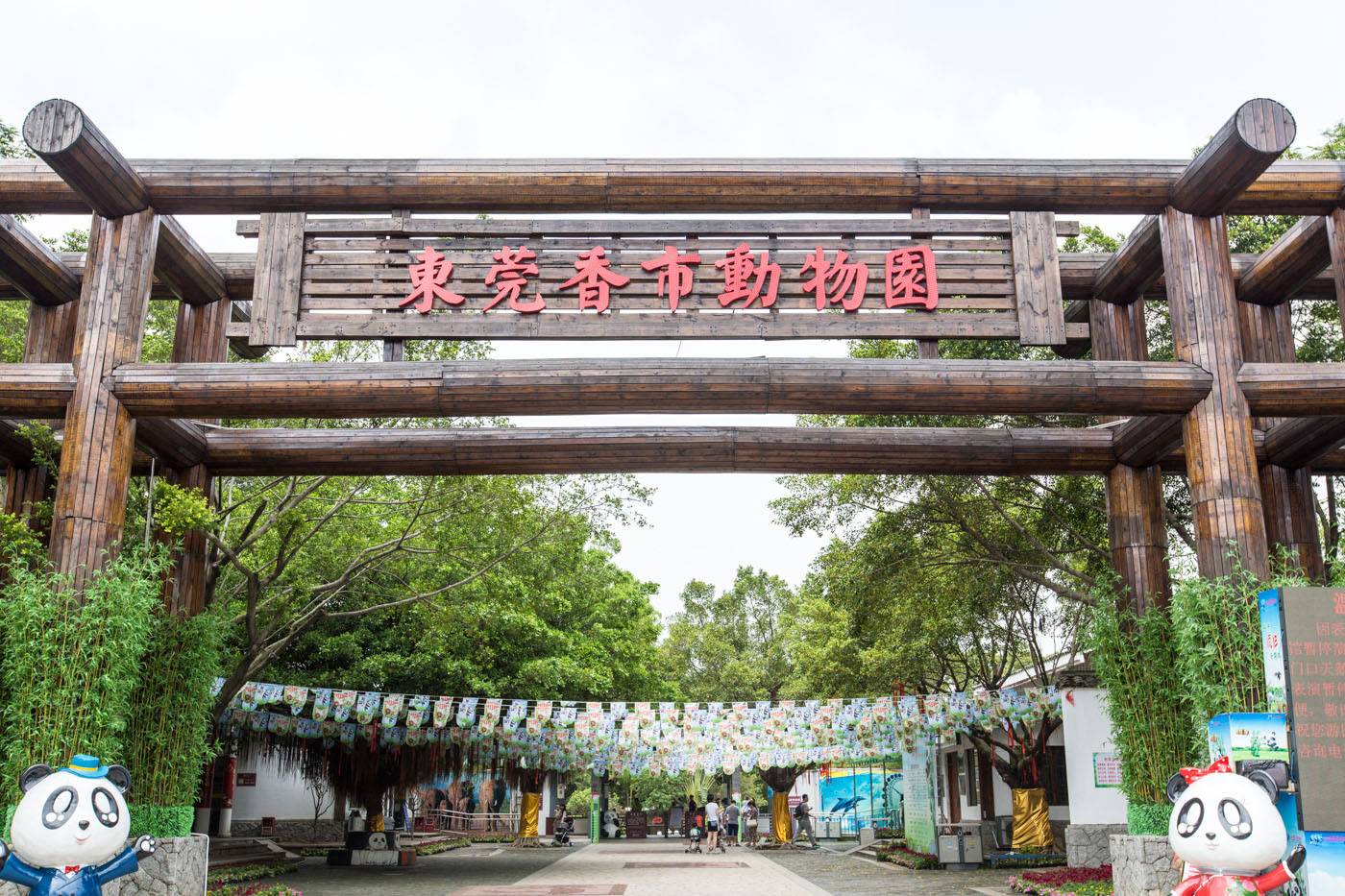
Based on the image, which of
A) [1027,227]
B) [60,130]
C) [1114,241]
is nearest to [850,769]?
[1114,241]

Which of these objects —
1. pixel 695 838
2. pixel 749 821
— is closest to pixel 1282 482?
pixel 695 838

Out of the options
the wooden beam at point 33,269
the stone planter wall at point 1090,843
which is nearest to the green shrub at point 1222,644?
the stone planter wall at point 1090,843

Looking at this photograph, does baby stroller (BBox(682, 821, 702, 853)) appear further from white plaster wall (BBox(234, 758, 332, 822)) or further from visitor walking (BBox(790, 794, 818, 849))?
white plaster wall (BBox(234, 758, 332, 822))

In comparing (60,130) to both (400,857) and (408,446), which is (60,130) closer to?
(408,446)

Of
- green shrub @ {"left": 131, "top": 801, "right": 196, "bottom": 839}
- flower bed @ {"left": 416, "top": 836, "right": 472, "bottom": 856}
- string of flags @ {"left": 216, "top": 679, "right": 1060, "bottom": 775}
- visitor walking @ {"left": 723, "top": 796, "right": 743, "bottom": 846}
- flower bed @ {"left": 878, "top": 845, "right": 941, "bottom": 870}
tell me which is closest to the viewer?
green shrub @ {"left": 131, "top": 801, "right": 196, "bottom": 839}

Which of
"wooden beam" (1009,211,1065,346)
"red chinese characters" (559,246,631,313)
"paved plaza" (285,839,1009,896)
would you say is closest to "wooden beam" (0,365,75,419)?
"red chinese characters" (559,246,631,313)

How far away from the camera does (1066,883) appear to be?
11766 mm

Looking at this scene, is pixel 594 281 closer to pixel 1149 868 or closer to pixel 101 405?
pixel 101 405

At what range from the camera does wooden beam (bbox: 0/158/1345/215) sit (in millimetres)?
8664

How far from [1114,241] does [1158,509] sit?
539cm

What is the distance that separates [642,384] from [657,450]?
6.29 ft

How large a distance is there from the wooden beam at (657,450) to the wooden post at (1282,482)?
1.75 meters

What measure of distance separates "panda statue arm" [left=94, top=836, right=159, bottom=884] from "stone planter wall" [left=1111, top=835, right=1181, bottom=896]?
687 centimetres

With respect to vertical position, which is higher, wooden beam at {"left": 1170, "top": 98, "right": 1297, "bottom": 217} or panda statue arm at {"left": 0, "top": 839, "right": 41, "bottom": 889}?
wooden beam at {"left": 1170, "top": 98, "right": 1297, "bottom": 217}
